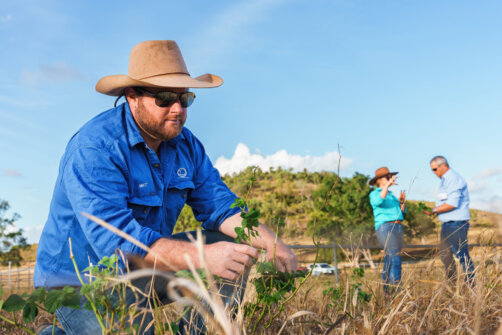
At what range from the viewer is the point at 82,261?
8.09ft

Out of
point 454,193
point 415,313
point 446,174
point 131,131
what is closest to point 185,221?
point 446,174

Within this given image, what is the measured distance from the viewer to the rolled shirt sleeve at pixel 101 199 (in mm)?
2096

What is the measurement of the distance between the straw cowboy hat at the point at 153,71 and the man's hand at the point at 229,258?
1318mm

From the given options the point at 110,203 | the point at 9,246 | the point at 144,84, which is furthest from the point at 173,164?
the point at 9,246

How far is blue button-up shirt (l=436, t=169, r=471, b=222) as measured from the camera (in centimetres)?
693

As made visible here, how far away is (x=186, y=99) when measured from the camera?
3.03 m

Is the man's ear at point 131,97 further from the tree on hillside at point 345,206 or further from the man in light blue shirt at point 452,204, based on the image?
the tree on hillside at point 345,206

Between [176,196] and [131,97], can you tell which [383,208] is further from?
[131,97]

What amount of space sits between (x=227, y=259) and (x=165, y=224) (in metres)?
1.17

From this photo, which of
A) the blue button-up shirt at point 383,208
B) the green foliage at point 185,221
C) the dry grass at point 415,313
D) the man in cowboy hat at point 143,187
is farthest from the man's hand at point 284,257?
the green foliage at point 185,221

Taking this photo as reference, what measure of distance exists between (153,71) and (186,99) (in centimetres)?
27

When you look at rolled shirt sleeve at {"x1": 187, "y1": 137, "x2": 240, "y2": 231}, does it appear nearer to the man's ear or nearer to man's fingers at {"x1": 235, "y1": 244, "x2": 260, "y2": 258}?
the man's ear

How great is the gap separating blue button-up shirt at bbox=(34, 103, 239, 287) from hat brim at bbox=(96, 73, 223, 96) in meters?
0.16

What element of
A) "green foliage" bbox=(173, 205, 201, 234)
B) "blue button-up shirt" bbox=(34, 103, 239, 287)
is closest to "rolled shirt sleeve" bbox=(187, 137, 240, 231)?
"blue button-up shirt" bbox=(34, 103, 239, 287)
